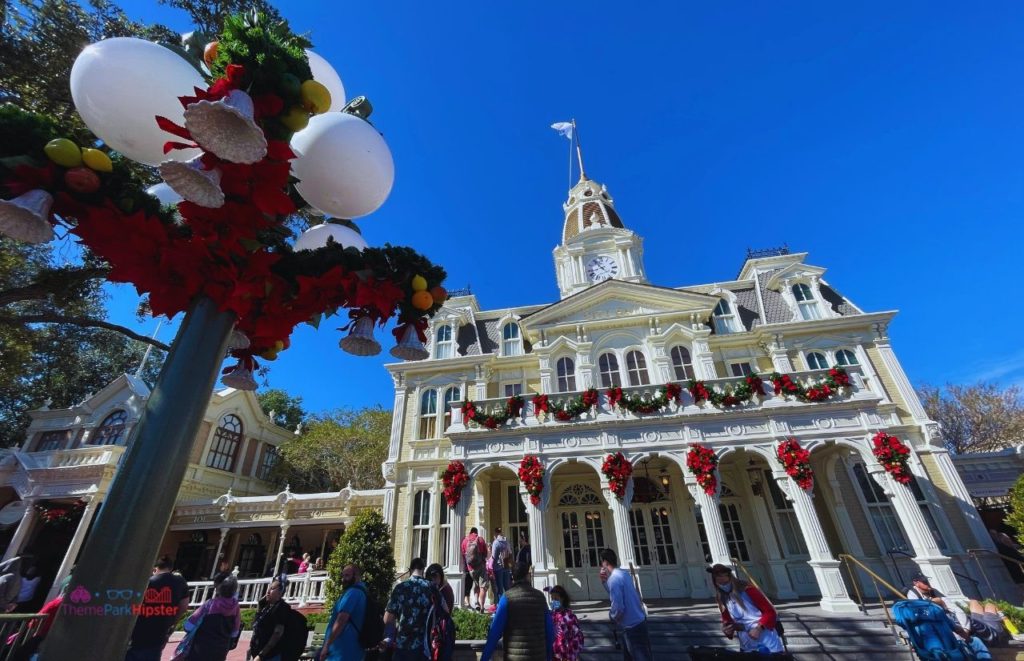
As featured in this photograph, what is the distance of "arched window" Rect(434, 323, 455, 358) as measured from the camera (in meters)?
18.8

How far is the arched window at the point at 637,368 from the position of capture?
16.0m

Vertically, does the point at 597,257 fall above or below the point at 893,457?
above

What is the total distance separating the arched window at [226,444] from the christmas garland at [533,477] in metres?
18.3

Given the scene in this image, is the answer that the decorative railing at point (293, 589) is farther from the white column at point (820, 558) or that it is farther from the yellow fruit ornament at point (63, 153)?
the yellow fruit ornament at point (63, 153)

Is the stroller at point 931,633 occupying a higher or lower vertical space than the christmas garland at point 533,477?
lower

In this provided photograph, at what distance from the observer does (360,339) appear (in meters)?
2.82

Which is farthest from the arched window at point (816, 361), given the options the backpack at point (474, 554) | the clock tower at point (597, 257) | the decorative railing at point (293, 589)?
the decorative railing at point (293, 589)

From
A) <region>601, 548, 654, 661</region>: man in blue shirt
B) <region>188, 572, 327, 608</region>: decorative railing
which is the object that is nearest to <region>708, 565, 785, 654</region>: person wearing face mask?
<region>601, 548, 654, 661</region>: man in blue shirt

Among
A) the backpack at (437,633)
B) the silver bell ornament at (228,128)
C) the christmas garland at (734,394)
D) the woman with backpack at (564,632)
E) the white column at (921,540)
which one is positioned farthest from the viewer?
the christmas garland at (734,394)

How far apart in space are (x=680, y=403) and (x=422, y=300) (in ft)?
39.8

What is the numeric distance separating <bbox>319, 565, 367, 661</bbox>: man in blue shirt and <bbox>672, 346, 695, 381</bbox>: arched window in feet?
45.1

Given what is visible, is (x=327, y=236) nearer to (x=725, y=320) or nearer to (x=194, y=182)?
(x=194, y=182)

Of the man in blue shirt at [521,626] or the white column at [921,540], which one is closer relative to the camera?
the man in blue shirt at [521,626]

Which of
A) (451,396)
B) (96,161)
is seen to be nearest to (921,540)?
(451,396)
